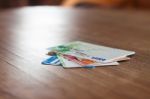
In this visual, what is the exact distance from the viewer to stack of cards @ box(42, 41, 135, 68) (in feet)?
2.77

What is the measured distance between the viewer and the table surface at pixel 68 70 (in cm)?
67

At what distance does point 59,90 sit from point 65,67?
0.15 meters

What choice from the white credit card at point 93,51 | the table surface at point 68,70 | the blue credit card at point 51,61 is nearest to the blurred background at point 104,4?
the table surface at point 68,70

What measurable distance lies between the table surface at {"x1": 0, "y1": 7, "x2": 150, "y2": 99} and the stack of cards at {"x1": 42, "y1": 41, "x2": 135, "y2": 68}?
28mm

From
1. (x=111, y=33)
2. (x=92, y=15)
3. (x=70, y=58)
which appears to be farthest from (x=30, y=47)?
(x=92, y=15)

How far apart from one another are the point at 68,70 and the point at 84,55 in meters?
0.13

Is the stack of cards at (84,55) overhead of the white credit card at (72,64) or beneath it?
overhead

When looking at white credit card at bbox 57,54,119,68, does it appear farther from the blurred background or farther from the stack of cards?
the blurred background

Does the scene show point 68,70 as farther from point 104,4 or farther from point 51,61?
point 104,4

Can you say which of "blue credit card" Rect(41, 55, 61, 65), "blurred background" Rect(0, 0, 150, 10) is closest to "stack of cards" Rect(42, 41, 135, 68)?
"blue credit card" Rect(41, 55, 61, 65)

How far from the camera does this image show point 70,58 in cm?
88

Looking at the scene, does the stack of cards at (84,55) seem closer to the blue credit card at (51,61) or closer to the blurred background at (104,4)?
the blue credit card at (51,61)

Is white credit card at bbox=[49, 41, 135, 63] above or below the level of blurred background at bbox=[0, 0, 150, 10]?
below

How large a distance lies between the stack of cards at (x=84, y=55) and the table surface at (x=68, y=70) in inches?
1.1
